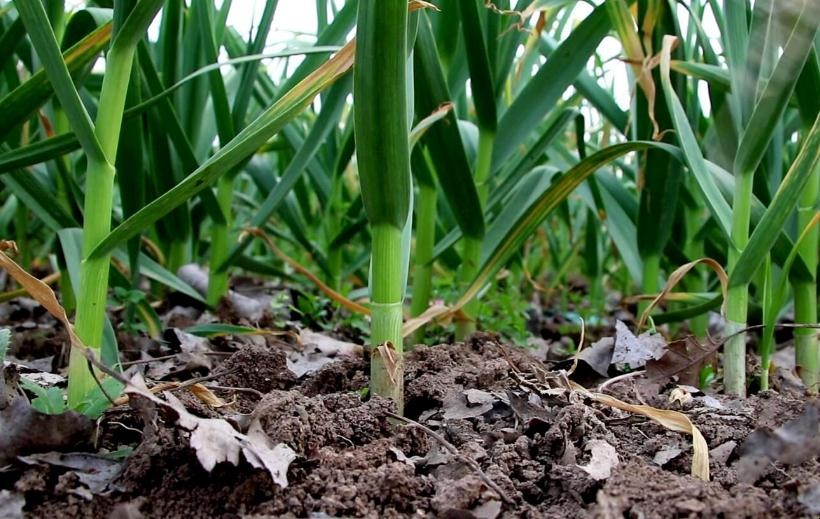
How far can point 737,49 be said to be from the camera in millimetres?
1152

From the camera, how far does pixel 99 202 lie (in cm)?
88

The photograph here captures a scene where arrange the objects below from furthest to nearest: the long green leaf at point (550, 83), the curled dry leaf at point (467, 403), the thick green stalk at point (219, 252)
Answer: the thick green stalk at point (219, 252)
the long green leaf at point (550, 83)
the curled dry leaf at point (467, 403)

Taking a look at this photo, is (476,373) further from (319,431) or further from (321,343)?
(321,343)

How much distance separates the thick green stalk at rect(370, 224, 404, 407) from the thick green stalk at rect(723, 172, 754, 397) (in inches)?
18.9

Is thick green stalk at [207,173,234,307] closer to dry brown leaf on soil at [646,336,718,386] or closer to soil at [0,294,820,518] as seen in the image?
soil at [0,294,820,518]

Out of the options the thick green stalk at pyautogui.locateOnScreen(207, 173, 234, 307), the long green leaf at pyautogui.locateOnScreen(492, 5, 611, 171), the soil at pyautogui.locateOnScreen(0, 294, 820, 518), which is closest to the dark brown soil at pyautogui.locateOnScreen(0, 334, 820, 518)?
the soil at pyautogui.locateOnScreen(0, 294, 820, 518)

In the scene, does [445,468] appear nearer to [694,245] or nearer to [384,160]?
[384,160]

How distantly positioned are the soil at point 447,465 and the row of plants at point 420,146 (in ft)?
0.32

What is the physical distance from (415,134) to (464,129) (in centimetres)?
62

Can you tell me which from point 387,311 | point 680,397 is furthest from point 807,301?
point 387,311

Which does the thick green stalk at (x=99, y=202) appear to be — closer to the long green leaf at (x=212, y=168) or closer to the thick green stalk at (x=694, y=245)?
the long green leaf at (x=212, y=168)

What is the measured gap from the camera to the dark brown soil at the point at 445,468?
729 millimetres

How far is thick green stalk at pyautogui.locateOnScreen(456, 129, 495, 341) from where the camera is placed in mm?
1510

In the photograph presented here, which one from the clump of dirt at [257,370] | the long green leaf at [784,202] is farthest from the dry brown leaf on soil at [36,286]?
the long green leaf at [784,202]
